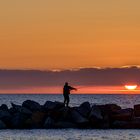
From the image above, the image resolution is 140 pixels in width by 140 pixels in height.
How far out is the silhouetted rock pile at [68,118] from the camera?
50.5 meters

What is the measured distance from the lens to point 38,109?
171 ft

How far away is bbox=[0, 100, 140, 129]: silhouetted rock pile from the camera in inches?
1988

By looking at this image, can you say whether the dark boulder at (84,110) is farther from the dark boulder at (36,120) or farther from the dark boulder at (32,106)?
the dark boulder at (32,106)

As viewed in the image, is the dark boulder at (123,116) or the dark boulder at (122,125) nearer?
the dark boulder at (123,116)

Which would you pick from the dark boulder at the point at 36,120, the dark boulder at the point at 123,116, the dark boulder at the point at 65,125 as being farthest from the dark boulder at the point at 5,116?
the dark boulder at the point at 123,116

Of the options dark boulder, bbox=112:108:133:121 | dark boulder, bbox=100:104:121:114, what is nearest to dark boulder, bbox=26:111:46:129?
dark boulder, bbox=100:104:121:114

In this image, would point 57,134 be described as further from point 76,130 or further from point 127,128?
point 127,128

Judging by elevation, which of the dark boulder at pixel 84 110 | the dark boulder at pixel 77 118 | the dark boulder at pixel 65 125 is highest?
the dark boulder at pixel 84 110

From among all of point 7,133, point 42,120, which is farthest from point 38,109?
point 7,133

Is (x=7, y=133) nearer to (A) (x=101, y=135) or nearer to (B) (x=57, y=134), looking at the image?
(B) (x=57, y=134)

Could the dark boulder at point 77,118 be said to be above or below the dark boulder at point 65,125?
above

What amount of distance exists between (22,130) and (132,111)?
28.7 feet

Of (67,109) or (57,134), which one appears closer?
(57,134)

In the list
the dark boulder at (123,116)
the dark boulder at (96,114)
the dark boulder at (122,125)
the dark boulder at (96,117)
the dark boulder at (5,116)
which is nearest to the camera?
the dark boulder at (96,114)
